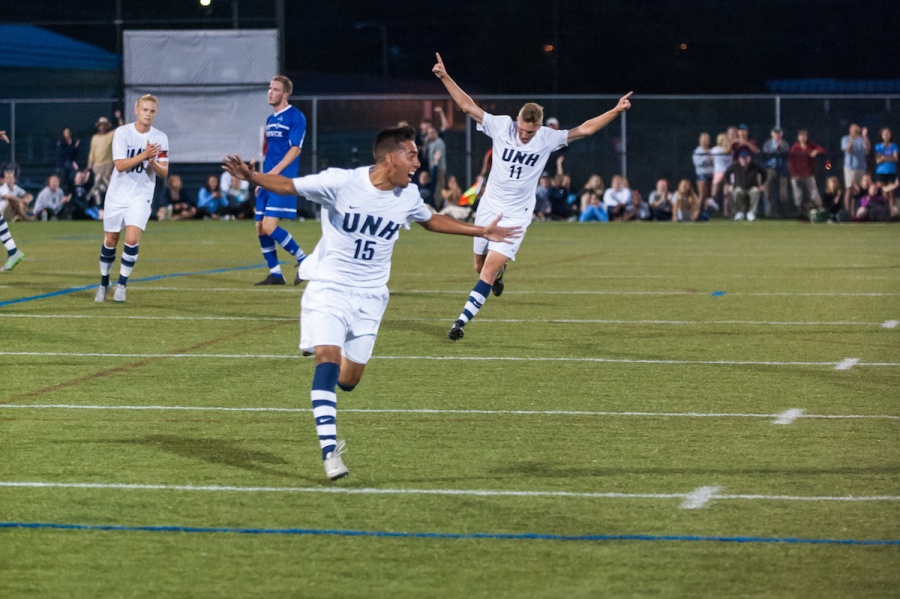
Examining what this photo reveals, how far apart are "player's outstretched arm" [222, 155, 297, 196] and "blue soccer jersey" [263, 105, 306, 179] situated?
365 inches

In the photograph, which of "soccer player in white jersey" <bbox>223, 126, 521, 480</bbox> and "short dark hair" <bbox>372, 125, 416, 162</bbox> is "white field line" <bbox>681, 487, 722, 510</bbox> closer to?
"soccer player in white jersey" <bbox>223, 126, 521, 480</bbox>

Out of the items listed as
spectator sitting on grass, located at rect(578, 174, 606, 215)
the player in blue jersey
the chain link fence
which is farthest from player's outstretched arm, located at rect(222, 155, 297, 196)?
spectator sitting on grass, located at rect(578, 174, 606, 215)

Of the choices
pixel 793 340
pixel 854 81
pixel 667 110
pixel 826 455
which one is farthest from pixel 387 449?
pixel 854 81

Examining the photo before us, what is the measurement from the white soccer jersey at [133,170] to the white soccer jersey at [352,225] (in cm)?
756

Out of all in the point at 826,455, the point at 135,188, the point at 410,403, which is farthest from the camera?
the point at 135,188

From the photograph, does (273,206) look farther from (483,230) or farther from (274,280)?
(483,230)

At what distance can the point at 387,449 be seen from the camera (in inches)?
319

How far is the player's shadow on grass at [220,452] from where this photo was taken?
7605 mm

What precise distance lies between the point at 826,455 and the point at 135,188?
30.1 ft

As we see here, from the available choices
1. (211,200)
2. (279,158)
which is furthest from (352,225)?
(211,200)

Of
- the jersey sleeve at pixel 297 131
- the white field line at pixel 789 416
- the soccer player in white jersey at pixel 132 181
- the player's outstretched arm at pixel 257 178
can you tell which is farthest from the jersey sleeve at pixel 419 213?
the jersey sleeve at pixel 297 131

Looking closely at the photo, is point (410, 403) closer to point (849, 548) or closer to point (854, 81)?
point (849, 548)

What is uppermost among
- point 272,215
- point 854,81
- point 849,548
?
point 854,81

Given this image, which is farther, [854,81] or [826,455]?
[854,81]
